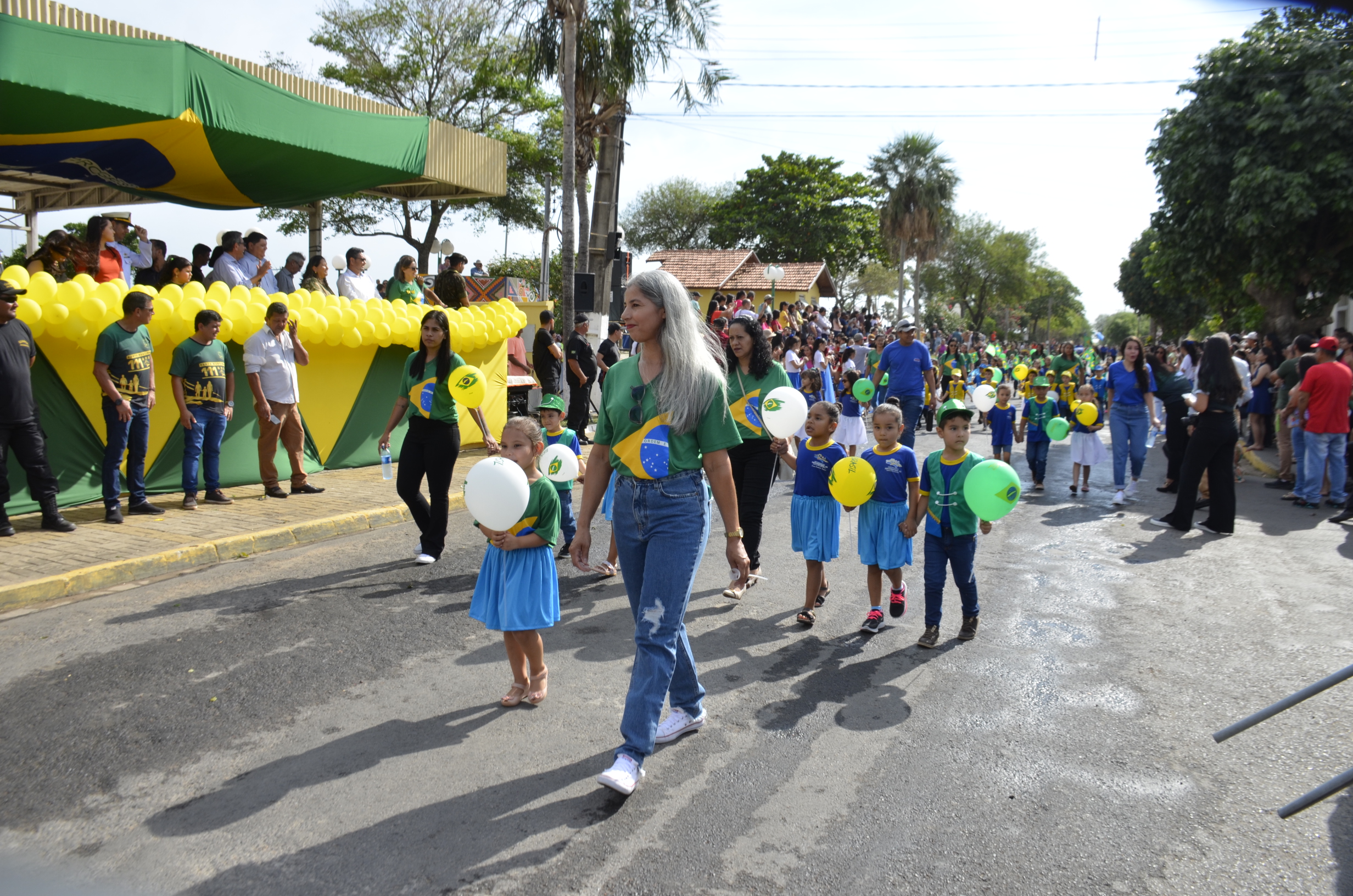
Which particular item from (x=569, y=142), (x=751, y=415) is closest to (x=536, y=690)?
(x=751, y=415)

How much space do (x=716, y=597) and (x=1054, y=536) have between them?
158 inches

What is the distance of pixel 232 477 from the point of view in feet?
29.0

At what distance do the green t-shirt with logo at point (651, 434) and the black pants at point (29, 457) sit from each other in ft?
18.3

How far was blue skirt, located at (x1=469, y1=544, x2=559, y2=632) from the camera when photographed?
12.8 feet

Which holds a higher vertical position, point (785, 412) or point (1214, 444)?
point (785, 412)

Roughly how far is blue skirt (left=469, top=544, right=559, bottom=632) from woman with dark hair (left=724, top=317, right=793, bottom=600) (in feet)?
6.54

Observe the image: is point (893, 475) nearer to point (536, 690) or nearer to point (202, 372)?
point (536, 690)

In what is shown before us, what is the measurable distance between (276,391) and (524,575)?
18.4 ft

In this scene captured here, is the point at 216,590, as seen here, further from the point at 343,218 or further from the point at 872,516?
the point at 343,218

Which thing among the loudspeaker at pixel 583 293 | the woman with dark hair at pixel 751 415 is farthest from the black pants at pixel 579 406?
the woman with dark hair at pixel 751 415

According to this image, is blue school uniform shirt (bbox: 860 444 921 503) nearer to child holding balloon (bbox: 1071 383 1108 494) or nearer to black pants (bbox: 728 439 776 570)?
black pants (bbox: 728 439 776 570)

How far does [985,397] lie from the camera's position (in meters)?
11.0

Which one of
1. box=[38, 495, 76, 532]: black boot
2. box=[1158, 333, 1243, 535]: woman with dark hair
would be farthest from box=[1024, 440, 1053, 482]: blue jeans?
box=[38, 495, 76, 532]: black boot

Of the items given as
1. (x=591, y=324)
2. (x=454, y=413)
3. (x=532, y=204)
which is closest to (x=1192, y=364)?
(x=591, y=324)
